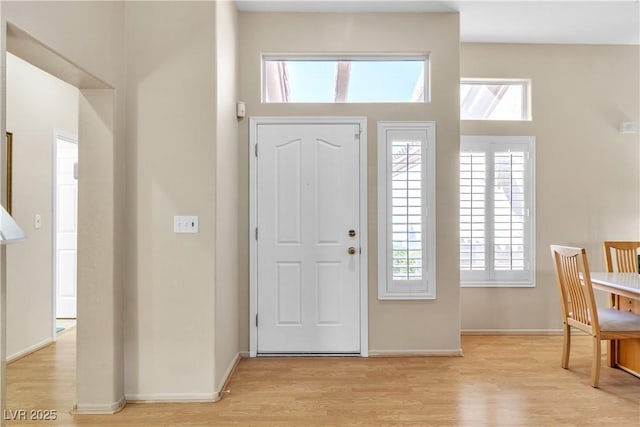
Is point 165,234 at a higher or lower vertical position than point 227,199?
lower

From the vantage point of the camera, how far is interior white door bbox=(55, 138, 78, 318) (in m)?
5.02

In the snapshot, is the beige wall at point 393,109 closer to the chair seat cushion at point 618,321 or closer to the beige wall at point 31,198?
the chair seat cushion at point 618,321

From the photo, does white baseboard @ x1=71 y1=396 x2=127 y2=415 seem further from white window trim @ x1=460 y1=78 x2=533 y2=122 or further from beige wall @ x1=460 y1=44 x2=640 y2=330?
white window trim @ x1=460 y1=78 x2=533 y2=122

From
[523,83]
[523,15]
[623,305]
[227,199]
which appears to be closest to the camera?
[227,199]

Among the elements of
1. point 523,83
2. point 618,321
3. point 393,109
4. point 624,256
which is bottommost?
point 618,321

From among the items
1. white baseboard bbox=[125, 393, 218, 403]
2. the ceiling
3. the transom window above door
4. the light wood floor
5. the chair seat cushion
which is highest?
the ceiling

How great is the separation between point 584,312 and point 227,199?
2811 millimetres

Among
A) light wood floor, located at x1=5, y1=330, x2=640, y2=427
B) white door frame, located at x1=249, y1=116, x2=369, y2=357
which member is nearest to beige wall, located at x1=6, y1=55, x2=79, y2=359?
light wood floor, located at x1=5, y1=330, x2=640, y2=427

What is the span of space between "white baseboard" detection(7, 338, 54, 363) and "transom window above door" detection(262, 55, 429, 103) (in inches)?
123

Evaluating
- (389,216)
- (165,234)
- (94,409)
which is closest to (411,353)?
(389,216)

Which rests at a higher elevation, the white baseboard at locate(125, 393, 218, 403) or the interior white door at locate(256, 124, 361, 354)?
the interior white door at locate(256, 124, 361, 354)

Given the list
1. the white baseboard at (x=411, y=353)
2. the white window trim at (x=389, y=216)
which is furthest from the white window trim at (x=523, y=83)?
the white baseboard at (x=411, y=353)

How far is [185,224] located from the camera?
9.00 feet

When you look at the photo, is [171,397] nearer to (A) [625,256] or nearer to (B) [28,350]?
(B) [28,350]
